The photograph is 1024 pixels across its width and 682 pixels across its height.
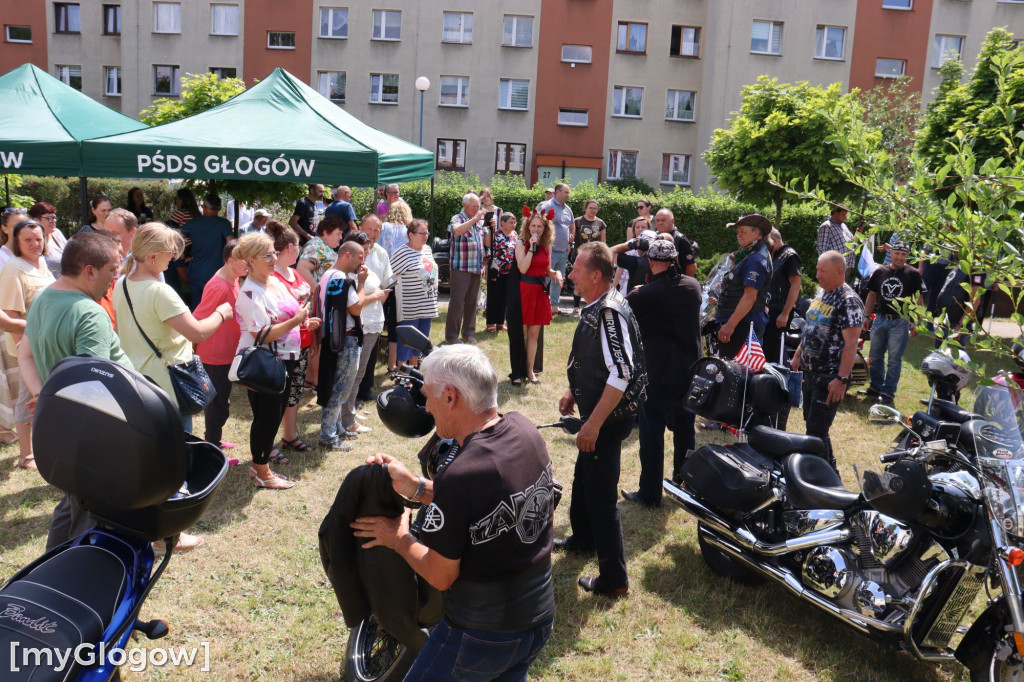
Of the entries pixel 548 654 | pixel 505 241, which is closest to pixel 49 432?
pixel 548 654

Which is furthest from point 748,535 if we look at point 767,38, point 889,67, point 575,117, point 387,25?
point 889,67

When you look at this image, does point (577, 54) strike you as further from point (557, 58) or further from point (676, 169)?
point (676, 169)

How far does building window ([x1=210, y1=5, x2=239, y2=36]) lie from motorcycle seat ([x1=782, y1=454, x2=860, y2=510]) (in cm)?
3410

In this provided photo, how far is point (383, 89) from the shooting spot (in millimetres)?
32531

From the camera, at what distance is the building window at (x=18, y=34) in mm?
34250

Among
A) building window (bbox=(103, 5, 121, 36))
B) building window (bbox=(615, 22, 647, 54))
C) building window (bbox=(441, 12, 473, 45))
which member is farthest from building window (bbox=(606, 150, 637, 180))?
building window (bbox=(103, 5, 121, 36))

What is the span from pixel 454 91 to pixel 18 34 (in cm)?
1946

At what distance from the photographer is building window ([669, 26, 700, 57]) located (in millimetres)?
32750

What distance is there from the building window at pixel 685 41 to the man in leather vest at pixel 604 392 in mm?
31072

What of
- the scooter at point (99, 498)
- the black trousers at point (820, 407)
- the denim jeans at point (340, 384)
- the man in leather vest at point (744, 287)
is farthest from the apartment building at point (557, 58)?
the scooter at point (99, 498)

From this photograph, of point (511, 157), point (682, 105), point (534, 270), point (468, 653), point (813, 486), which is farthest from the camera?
point (682, 105)

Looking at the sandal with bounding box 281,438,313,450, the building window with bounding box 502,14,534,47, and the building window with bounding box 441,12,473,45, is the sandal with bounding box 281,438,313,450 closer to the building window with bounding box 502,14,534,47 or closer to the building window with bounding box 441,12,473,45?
the building window with bounding box 441,12,473,45

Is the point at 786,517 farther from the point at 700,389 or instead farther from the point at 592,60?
the point at 592,60

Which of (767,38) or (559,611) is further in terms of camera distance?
(767,38)
